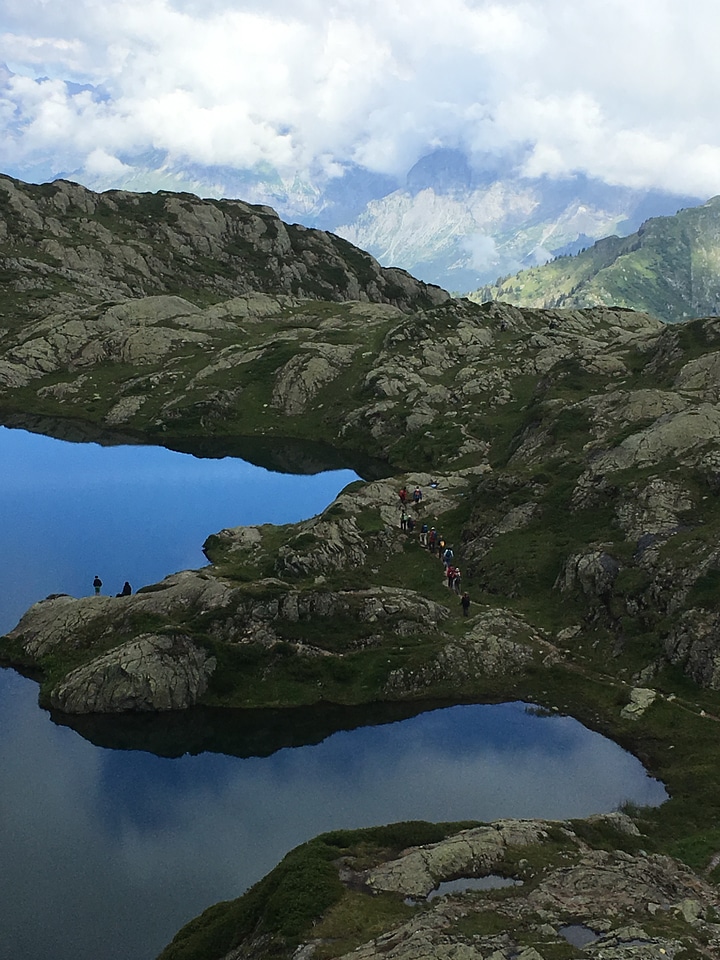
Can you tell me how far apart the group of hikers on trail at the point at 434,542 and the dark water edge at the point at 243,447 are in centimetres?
3056

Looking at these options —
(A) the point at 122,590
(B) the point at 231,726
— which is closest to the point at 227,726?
(B) the point at 231,726

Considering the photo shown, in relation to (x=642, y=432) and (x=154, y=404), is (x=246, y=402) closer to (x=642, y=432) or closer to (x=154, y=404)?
(x=154, y=404)

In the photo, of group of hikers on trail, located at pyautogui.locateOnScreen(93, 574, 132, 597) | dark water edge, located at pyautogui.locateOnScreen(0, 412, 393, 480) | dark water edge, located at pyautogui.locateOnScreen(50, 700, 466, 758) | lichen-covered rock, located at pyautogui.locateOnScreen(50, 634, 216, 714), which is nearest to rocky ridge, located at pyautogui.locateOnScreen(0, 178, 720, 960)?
lichen-covered rock, located at pyautogui.locateOnScreen(50, 634, 216, 714)

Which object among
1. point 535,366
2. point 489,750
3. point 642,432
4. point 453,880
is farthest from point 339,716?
point 535,366

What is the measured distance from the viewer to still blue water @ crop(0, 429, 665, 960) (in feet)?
135

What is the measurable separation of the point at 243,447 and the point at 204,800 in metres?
92.1

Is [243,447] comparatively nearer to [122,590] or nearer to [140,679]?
[122,590]

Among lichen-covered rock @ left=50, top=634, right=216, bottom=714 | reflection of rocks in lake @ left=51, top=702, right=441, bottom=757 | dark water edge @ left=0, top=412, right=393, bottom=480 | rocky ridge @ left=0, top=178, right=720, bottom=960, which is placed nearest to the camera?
rocky ridge @ left=0, top=178, right=720, bottom=960

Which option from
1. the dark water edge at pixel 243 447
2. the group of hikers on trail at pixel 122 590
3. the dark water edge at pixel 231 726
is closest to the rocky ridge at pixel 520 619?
the dark water edge at pixel 231 726

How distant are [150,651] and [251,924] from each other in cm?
2932

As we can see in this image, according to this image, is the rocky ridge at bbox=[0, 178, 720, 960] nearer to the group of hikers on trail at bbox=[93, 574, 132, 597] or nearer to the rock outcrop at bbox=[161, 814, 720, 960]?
the rock outcrop at bbox=[161, 814, 720, 960]

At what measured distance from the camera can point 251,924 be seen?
120 ft

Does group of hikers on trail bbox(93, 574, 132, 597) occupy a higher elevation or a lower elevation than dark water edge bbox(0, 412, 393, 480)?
lower

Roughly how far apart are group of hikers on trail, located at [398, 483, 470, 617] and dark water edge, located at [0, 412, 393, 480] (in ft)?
100
